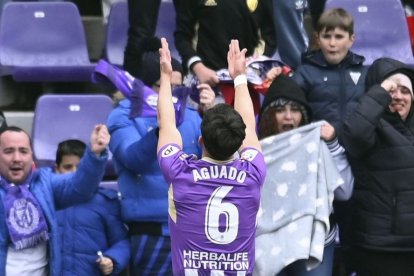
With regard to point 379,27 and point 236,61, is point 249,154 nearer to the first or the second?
point 236,61

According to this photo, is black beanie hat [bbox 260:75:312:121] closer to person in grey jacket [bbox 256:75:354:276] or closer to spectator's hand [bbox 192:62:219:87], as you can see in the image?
person in grey jacket [bbox 256:75:354:276]

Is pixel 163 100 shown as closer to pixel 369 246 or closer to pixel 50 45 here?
pixel 369 246

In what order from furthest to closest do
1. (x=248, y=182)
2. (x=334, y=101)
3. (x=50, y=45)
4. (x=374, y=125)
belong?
(x=50, y=45) < (x=334, y=101) < (x=374, y=125) < (x=248, y=182)

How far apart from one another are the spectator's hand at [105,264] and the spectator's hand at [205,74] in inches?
50.4

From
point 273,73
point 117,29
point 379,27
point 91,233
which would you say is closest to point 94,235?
point 91,233

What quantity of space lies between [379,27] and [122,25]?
201cm

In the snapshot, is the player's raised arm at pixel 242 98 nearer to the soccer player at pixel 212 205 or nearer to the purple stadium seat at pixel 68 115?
the soccer player at pixel 212 205

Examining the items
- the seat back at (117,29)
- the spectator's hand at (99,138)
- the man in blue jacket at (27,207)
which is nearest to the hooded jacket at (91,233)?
the man in blue jacket at (27,207)

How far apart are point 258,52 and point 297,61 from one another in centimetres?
42

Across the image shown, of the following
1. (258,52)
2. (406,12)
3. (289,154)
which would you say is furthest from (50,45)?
(289,154)

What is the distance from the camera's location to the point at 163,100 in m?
5.77

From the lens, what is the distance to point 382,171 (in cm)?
646

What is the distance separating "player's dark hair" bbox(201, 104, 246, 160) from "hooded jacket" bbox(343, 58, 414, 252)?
1.12 meters

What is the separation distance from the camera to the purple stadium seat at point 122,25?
962cm
